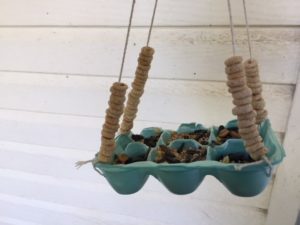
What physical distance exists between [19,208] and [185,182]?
813 mm

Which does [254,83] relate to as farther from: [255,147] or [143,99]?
[143,99]

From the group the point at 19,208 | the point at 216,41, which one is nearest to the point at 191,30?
the point at 216,41

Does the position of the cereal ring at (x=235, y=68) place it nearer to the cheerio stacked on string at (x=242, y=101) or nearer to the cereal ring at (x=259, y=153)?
the cheerio stacked on string at (x=242, y=101)

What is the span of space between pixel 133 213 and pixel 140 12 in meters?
0.57

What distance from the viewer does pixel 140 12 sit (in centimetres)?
67

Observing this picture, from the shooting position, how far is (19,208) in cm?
104

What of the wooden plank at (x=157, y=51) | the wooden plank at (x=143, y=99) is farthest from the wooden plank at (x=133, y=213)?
the wooden plank at (x=157, y=51)

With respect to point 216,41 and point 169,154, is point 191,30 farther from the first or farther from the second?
point 169,154

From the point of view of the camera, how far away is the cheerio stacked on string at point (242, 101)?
36cm

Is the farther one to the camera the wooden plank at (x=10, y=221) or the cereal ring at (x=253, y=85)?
the wooden plank at (x=10, y=221)

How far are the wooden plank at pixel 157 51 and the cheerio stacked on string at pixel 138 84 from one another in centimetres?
18

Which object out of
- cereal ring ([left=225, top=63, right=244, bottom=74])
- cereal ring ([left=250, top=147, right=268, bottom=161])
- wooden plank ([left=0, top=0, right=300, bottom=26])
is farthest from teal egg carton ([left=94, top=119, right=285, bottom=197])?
wooden plank ([left=0, top=0, right=300, bottom=26])

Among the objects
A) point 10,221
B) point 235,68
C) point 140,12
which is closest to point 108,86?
point 140,12

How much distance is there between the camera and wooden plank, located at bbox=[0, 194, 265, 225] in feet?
2.61
